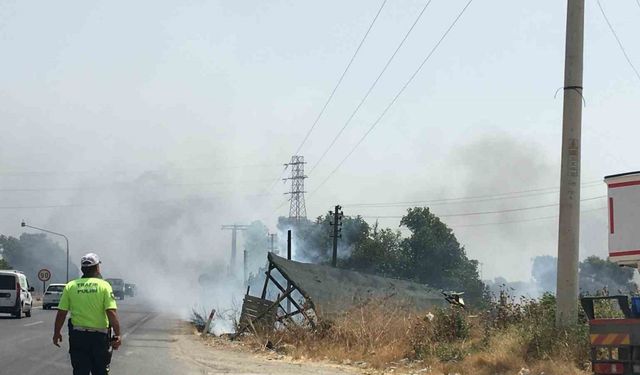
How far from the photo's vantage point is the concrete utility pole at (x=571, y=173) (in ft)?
49.4

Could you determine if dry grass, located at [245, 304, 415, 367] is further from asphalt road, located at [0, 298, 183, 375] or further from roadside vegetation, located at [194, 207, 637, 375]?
asphalt road, located at [0, 298, 183, 375]

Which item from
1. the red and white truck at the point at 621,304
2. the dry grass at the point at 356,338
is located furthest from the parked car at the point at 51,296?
the red and white truck at the point at 621,304

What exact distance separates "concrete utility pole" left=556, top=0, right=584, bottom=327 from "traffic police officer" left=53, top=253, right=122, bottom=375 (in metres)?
9.20

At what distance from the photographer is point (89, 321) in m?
8.38

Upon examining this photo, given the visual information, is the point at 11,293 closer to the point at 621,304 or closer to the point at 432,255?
the point at 621,304

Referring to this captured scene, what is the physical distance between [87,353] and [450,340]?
34.3 feet

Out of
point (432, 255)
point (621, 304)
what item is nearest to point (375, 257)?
point (432, 255)

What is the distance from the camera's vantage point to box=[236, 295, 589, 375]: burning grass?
45.4ft

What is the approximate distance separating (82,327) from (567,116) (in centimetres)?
1055

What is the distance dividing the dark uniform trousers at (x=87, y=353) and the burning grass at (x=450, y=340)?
24.8ft

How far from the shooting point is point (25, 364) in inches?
575

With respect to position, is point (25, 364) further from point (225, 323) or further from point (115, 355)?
point (225, 323)

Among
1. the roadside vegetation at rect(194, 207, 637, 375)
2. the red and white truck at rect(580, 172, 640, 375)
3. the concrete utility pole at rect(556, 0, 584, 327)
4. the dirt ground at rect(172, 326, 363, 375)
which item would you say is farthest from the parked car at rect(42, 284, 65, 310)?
the red and white truck at rect(580, 172, 640, 375)

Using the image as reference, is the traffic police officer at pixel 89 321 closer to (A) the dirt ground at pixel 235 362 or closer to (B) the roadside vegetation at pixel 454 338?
(A) the dirt ground at pixel 235 362
